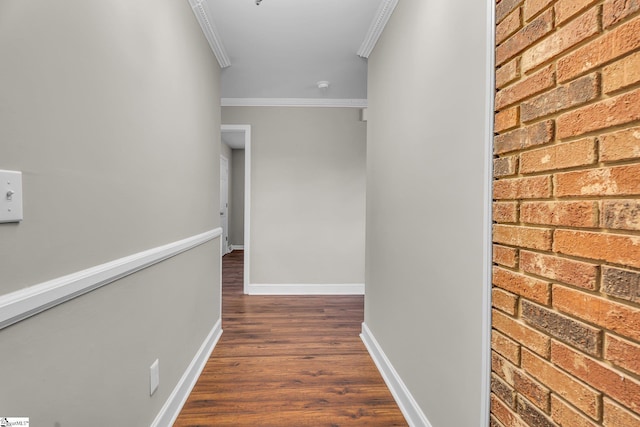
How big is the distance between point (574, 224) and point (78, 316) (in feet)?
4.26

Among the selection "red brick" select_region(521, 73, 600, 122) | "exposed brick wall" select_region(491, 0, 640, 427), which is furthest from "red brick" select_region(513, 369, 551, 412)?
"red brick" select_region(521, 73, 600, 122)

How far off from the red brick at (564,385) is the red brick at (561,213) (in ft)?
1.13

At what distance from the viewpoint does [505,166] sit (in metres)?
0.96

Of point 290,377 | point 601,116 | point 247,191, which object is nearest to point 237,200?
point 247,191

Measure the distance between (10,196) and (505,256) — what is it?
1.24m

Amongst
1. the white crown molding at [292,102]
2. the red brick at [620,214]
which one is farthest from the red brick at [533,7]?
the white crown molding at [292,102]

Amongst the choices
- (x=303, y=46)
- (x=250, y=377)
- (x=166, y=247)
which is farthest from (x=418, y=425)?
(x=303, y=46)

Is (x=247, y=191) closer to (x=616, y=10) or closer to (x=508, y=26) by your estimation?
(x=508, y=26)

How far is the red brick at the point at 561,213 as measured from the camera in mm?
696

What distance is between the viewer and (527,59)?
869 mm

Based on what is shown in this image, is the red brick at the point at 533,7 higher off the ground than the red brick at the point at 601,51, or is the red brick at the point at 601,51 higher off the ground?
the red brick at the point at 533,7

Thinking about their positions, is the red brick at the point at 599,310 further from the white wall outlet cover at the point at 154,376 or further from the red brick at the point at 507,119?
the white wall outlet cover at the point at 154,376

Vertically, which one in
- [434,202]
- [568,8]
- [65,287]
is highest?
[568,8]

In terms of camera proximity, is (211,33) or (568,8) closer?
(568,8)
